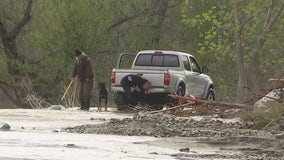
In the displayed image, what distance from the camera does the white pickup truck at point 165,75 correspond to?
21.5 meters

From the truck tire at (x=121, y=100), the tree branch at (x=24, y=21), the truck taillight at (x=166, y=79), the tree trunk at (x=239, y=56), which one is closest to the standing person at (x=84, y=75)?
the truck tire at (x=121, y=100)

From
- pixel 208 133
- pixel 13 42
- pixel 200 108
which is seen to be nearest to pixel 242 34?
pixel 13 42

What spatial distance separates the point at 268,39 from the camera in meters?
30.6

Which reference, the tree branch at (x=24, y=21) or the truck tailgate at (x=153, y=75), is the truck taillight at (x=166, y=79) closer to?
the truck tailgate at (x=153, y=75)

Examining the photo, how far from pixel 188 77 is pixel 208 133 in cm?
940

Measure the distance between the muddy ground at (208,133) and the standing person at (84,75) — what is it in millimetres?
5596

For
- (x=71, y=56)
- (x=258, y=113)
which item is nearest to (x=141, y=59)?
(x=258, y=113)

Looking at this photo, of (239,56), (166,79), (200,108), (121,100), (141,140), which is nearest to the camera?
(141,140)

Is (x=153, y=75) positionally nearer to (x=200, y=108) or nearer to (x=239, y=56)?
(x=200, y=108)

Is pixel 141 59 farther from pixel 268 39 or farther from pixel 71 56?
pixel 71 56

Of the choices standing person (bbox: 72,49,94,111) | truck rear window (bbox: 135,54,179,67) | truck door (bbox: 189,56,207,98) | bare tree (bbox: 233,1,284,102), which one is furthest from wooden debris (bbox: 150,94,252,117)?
bare tree (bbox: 233,1,284,102)

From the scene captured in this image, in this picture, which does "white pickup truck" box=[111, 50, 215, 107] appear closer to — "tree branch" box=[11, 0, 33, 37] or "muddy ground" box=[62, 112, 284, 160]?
"muddy ground" box=[62, 112, 284, 160]

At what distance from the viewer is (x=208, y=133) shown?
44.4 feet

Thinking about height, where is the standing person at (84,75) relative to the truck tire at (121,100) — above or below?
above
